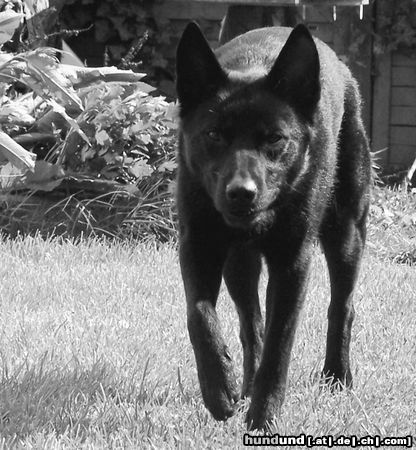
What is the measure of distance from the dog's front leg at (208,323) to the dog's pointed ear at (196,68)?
531mm

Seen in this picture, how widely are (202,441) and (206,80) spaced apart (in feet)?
4.30

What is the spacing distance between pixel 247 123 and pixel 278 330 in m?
0.73

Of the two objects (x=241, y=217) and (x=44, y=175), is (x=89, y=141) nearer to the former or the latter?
(x=44, y=175)

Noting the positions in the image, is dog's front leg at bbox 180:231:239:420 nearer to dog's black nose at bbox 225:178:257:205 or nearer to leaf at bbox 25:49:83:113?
dog's black nose at bbox 225:178:257:205

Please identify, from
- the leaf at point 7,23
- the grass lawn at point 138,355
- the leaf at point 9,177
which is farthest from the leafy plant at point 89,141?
the grass lawn at point 138,355

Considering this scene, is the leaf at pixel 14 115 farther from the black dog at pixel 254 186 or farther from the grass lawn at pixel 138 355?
the black dog at pixel 254 186

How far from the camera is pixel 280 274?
11.3 feet

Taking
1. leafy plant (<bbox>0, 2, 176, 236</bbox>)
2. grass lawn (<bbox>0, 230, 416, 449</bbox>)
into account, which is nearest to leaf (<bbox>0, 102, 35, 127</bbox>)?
leafy plant (<bbox>0, 2, 176, 236</bbox>)

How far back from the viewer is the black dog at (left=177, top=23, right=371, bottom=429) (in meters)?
3.22

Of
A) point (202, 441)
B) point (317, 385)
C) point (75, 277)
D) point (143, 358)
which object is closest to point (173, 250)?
point (75, 277)

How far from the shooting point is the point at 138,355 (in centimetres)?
399

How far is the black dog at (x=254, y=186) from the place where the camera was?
10.6ft

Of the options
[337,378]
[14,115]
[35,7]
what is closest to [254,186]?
[337,378]

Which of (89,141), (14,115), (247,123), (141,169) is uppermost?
(247,123)
